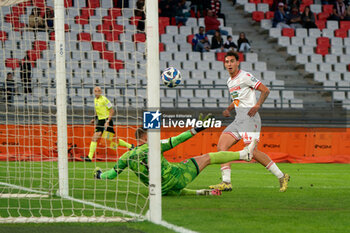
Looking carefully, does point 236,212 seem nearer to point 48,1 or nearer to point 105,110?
point 48,1

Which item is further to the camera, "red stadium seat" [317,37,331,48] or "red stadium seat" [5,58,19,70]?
"red stadium seat" [317,37,331,48]

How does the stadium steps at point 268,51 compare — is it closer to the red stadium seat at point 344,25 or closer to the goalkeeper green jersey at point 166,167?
the red stadium seat at point 344,25

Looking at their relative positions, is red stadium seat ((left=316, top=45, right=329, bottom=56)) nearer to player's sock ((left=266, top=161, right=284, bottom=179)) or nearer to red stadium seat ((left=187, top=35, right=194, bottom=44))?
red stadium seat ((left=187, top=35, right=194, bottom=44))

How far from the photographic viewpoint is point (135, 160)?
7.84 metres

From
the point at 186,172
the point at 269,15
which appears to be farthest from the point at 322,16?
the point at 186,172

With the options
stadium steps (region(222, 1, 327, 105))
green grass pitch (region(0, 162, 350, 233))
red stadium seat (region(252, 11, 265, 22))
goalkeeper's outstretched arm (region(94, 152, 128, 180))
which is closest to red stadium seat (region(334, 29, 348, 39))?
stadium steps (region(222, 1, 327, 105))

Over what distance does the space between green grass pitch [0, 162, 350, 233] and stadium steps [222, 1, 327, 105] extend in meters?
13.2

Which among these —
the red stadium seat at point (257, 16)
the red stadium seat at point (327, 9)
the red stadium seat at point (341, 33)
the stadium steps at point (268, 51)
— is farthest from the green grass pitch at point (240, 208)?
the red stadium seat at point (327, 9)

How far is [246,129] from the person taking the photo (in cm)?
1001

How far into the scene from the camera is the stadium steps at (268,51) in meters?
25.3

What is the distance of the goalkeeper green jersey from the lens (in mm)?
8359

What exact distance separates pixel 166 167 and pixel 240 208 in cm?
127

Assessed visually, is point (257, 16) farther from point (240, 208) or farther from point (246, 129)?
point (240, 208)

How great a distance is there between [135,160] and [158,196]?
1243 mm
